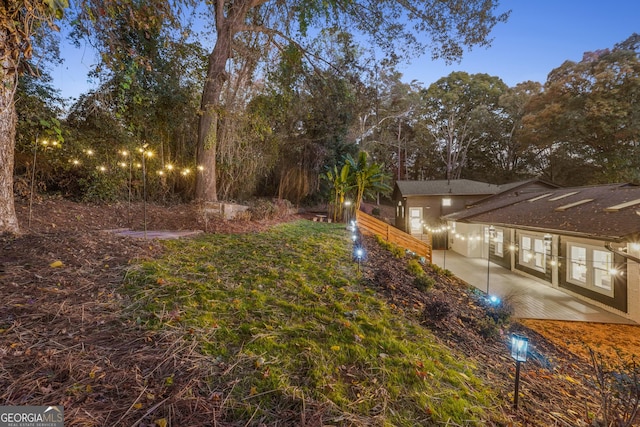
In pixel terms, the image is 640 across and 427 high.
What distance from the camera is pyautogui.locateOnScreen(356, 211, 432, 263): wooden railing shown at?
402 inches

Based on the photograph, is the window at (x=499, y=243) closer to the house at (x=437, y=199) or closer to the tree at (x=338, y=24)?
the house at (x=437, y=199)

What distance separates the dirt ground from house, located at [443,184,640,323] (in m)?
3.54

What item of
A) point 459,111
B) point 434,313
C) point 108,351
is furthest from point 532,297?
point 459,111

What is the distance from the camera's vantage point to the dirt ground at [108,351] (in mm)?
1422

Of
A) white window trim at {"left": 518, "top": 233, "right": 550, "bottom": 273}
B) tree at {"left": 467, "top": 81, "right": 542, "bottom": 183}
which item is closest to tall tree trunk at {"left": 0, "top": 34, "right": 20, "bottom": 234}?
white window trim at {"left": 518, "top": 233, "right": 550, "bottom": 273}

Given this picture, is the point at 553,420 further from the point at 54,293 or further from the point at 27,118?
the point at 27,118

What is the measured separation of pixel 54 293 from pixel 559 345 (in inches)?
306

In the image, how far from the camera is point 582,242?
26.5ft

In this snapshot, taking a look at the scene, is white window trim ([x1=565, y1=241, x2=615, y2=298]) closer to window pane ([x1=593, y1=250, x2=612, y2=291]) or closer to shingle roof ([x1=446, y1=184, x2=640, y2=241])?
window pane ([x1=593, y1=250, x2=612, y2=291])

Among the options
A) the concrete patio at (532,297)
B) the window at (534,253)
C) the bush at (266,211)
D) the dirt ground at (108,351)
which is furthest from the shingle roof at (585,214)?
the bush at (266,211)

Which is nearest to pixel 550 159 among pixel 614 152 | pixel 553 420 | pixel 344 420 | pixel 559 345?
pixel 614 152

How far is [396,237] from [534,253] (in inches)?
207

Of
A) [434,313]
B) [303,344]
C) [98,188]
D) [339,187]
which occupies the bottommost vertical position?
[434,313]

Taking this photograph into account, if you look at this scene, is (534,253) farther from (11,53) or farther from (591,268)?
(11,53)
